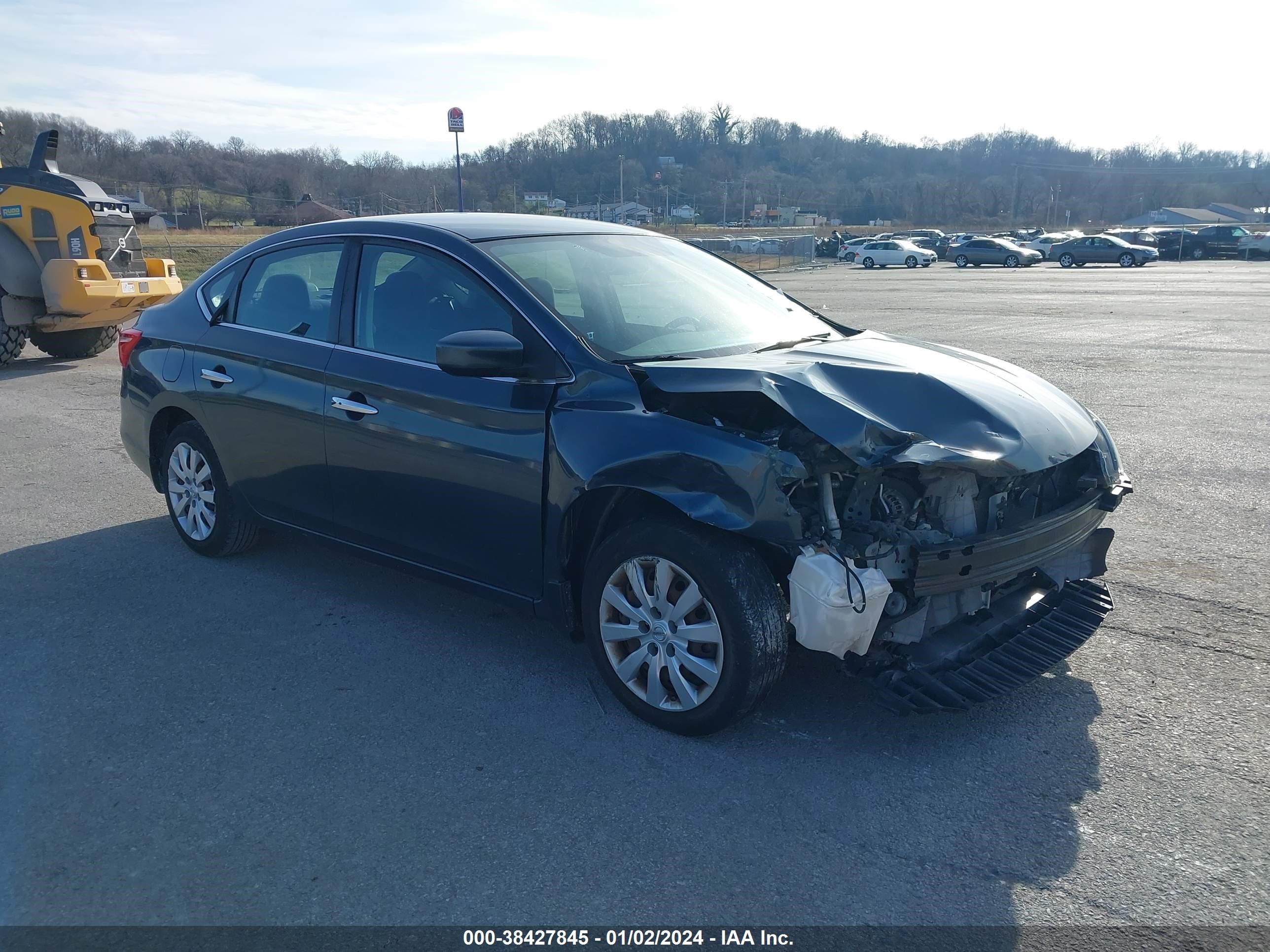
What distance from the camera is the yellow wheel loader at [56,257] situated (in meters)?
12.3

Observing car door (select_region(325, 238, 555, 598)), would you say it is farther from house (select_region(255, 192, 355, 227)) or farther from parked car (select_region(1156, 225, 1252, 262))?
parked car (select_region(1156, 225, 1252, 262))

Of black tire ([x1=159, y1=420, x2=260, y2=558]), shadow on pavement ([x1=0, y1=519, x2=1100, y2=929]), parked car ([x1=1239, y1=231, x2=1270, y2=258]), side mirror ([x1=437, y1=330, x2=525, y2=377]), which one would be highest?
parked car ([x1=1239, y1=231, x2=1270, y2=258])

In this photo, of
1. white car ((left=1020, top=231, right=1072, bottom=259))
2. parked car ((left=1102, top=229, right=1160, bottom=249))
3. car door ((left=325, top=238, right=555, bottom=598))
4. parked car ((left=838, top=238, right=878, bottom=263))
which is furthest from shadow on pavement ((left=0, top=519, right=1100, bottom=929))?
white car ((left=1020, top=231, right=1072, bottom=259))

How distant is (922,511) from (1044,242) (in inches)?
2184

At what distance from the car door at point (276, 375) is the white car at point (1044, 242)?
51.5m

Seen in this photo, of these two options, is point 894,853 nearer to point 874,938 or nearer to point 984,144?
point 874,938

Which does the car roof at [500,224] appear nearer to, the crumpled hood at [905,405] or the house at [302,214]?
the crumpled hood at [905,405]

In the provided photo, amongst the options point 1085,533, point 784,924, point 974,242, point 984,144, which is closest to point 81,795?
point 784,924

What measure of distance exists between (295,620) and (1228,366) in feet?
37.9

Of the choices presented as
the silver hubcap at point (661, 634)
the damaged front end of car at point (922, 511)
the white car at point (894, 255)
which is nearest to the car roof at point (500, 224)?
the damaged front end of car at point (922, 511)

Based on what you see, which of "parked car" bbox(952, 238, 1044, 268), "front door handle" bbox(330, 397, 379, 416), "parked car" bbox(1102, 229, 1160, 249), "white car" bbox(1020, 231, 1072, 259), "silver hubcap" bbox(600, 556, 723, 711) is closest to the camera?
"silver hubcap" bbox(600, 556, 723, 711)

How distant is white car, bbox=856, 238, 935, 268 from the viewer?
4781cm

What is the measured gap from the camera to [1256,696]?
387 cm

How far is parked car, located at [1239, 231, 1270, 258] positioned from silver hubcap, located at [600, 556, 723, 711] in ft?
176
